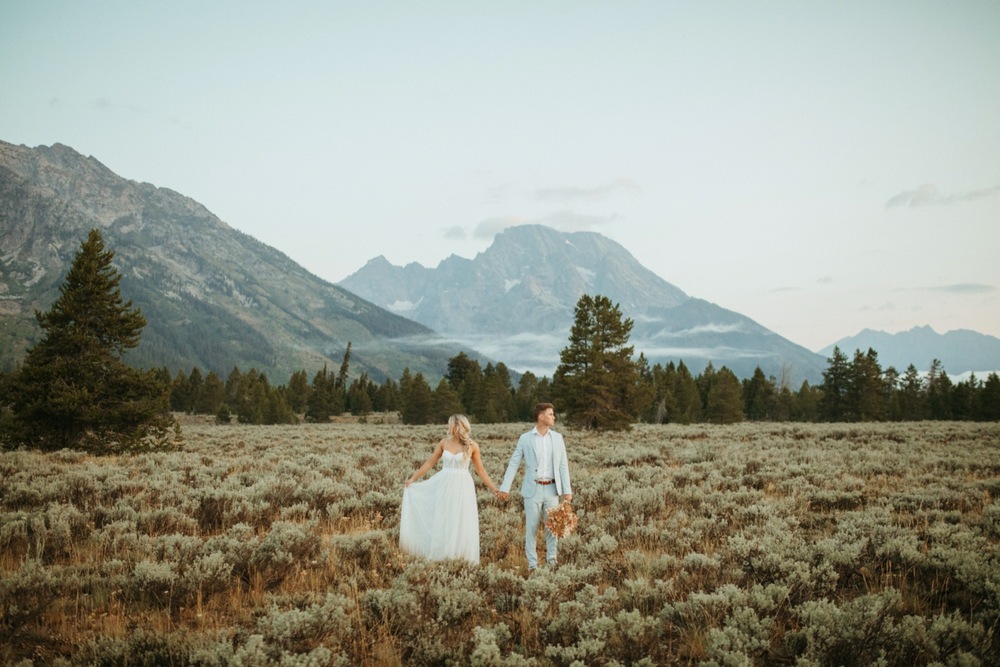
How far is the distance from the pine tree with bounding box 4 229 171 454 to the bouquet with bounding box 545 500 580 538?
58.0ft

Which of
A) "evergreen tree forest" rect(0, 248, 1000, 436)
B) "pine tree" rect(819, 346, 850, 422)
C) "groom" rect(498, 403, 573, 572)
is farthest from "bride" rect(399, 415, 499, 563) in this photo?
"pine tree" rect(819, 346, 850, 422)

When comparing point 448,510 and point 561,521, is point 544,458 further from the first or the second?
point 448,510

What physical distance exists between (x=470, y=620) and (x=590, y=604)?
1281 mm

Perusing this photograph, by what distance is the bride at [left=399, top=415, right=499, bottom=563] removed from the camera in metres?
7.55

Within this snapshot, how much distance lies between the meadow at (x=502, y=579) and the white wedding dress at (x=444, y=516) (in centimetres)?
42

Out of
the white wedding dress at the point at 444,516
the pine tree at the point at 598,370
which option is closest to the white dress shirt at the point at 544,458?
the white wedding dress at the point at 444,516

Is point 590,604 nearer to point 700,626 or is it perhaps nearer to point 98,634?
point 700,626

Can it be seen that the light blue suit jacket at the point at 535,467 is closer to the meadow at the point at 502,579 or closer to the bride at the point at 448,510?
the bride at the point at 448,510

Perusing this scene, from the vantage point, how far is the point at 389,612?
548 cm

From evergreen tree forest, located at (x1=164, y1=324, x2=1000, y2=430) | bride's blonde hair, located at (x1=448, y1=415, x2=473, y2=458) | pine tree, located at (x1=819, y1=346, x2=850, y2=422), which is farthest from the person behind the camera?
pine tree, located at (x1=819, y1=346, x2=850, y2=422)

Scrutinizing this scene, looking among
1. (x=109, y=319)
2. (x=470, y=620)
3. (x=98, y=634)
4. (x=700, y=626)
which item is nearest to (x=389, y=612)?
(x=470, y=620)

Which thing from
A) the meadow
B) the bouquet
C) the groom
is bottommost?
the meadow

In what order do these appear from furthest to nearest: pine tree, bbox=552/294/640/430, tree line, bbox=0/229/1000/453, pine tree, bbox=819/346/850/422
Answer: pine tree, bbox=819/346/850/422, pine tree, bbox=552/294/640/430, tree line, bbox=0/229/1000/453

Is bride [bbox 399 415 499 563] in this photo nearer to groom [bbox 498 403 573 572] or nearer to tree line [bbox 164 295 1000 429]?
groom [bbox 498 403 573 572]
